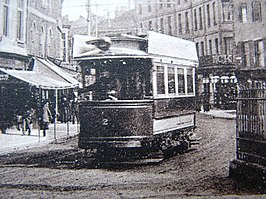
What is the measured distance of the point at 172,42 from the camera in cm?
820

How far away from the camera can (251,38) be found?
591 inches

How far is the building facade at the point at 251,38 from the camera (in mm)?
13446

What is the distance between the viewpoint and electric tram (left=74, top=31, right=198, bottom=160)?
688 cm

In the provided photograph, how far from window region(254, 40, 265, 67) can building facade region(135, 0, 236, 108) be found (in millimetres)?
5979

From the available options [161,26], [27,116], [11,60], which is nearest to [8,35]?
[11,60]

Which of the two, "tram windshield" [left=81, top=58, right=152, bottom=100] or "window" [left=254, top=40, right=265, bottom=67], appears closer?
"tram windshield" [left=81, top=58, right=152, bottom=100]

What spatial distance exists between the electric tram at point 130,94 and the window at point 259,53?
6.97 meters

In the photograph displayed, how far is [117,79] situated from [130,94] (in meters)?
0.48

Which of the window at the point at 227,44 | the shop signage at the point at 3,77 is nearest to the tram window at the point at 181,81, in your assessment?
the shop signage at the point at 3,77

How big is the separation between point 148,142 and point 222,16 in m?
20.1

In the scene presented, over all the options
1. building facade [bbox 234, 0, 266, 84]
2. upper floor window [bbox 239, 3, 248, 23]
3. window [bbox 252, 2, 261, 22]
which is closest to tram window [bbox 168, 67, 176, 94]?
building facade [bbox 234, 0, 266, 84]

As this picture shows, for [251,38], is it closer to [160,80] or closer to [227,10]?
[160,80]

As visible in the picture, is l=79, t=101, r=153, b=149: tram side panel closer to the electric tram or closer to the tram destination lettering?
the electric tram

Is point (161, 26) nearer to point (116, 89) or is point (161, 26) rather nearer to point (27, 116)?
point (27, 116)
